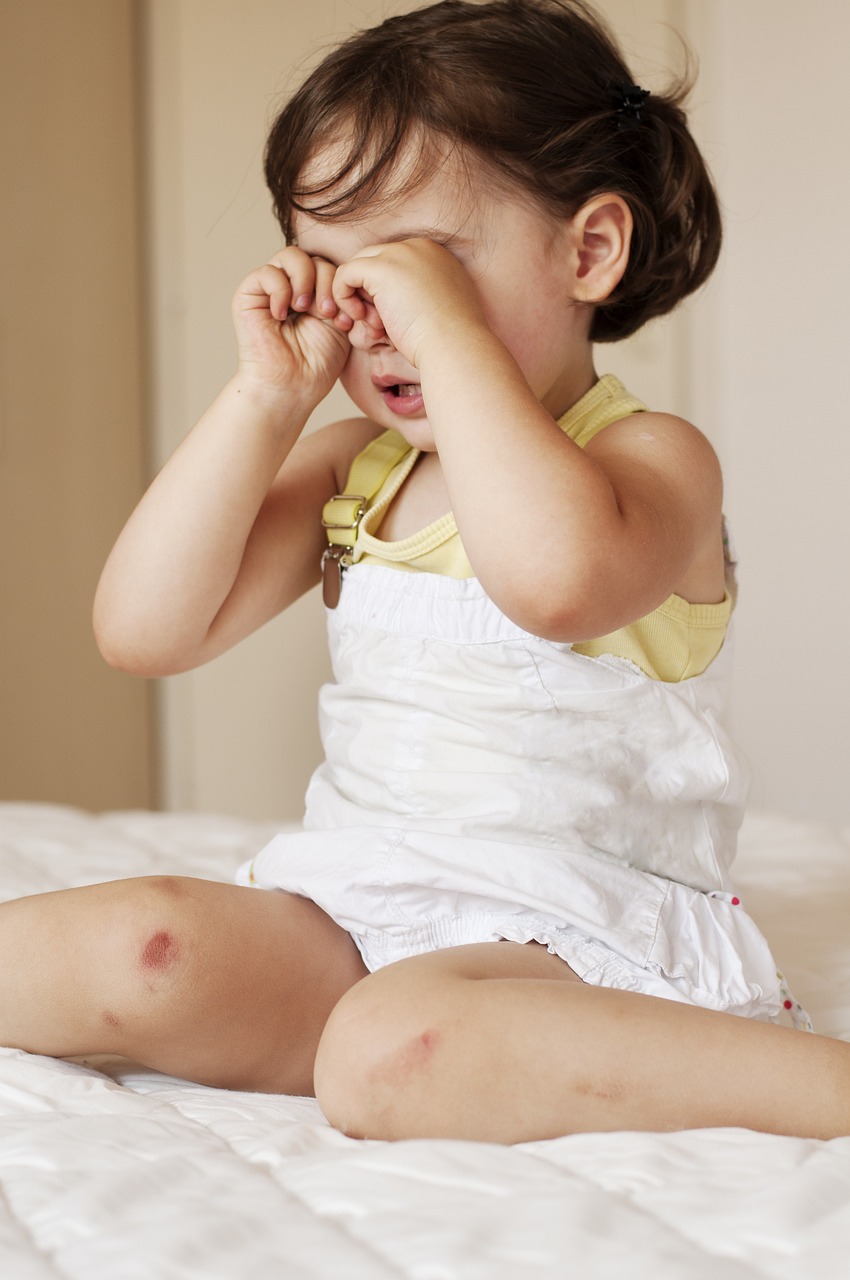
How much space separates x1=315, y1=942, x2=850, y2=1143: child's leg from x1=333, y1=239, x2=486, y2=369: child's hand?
40cm

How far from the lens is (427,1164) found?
0.52 meters

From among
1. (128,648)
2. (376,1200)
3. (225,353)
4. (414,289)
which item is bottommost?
(376,1200)

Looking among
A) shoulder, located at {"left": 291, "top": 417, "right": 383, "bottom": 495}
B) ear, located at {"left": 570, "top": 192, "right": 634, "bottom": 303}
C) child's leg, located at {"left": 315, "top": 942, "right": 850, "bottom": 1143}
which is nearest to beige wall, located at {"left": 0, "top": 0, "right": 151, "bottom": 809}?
shoulder, located at {"left": 291, "top": 417, "right": 383, "bottom": 495}

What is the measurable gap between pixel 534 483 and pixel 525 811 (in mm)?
231

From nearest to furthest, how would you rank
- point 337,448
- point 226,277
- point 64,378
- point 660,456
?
point 660,456, point 337,448, point 64,378, point 226,277

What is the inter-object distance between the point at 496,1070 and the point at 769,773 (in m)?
1.82

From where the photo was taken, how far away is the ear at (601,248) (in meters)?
0.94

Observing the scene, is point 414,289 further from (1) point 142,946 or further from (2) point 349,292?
(1) point 142,946

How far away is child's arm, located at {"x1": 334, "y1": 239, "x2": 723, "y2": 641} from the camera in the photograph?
28.2 inches

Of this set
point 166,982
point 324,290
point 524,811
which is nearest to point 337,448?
point 324,290

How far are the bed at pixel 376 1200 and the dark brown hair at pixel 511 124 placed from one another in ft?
1.99

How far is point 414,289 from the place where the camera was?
0.81 meters

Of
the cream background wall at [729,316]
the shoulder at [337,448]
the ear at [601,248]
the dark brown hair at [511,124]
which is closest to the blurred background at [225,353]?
the cream background wall at [729,316]

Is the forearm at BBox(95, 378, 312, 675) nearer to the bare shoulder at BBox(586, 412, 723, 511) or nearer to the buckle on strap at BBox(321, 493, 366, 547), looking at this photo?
the buckle on strap at BBox(321, 493, 366, 547)
